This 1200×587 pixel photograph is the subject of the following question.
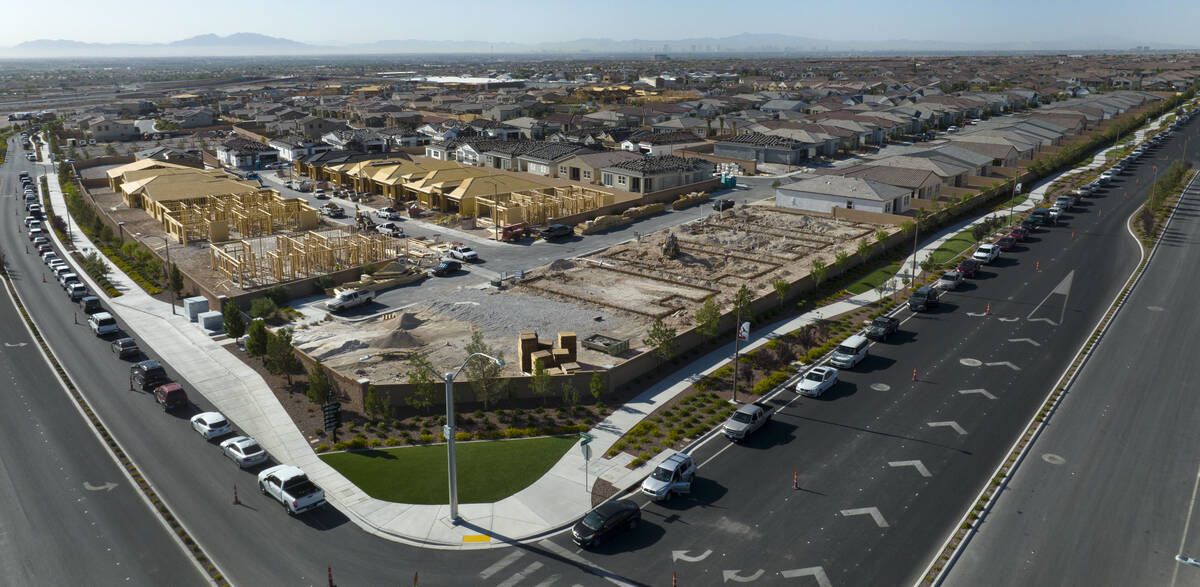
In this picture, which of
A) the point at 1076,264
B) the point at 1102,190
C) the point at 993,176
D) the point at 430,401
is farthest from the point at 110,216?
the point at 1102,190

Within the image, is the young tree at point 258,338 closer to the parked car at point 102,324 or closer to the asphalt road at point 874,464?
the parked car at point 102,324

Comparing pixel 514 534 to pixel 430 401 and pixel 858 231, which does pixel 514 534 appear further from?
pixel 858 231

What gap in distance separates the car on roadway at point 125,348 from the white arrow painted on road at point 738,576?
3937 cm

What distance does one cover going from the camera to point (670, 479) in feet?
102

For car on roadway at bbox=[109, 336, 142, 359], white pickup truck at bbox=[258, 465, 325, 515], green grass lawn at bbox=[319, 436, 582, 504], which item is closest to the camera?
white pickup truck at bbox=[258, 465, 325, 515]

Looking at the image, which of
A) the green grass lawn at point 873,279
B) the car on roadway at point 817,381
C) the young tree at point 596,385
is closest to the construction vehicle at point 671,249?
the green grass lawn at point 873,279

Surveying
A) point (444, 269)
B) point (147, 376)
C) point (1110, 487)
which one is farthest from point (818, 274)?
point (147, 376)

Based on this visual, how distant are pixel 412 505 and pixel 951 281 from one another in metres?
45.8

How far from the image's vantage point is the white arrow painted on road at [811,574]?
25781mm

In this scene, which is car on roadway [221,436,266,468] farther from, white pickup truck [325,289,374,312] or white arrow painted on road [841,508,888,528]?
white arrow painted on road [841,508,888,528]

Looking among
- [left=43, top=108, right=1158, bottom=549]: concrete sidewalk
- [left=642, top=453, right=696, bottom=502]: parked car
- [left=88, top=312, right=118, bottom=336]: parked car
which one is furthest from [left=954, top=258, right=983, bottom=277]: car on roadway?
[left=88, top=312, right=118, bottom=336]: parked car

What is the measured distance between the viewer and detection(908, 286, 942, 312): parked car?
5428 cm

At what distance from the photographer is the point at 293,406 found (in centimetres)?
4022

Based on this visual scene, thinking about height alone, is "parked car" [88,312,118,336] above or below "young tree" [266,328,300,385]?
below
